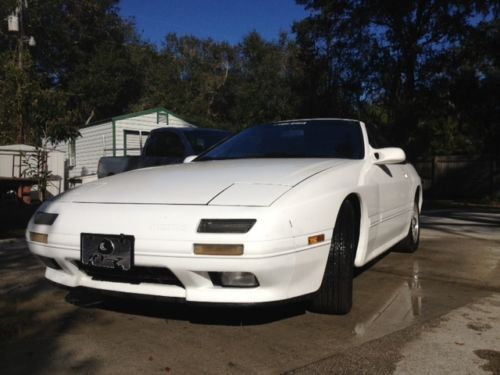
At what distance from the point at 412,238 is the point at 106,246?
12.6 ft

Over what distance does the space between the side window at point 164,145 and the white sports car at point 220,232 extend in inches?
193

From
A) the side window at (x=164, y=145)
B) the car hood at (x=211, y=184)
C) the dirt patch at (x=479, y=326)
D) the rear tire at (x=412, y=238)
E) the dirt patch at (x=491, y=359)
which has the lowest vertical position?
the dirt patch at (x=491, y=359)

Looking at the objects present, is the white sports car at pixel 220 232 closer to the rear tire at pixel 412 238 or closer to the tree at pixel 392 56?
the rear tire at pixel 412 238

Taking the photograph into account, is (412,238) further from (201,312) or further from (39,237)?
(39,237)

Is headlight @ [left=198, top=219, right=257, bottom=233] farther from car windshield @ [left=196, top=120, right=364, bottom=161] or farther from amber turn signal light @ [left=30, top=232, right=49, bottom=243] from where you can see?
car windshield @ [left=196, top=120, right=364, bottom=161]

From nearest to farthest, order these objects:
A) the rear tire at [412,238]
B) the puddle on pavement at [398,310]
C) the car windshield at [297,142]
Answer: the puddle on pavement at [398,310], the car windshield at [297,142], the rear tire at [412,238]

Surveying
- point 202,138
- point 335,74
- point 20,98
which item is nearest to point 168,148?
point 202,138

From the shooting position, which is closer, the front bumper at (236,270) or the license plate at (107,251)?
the front bumper at (236,270)

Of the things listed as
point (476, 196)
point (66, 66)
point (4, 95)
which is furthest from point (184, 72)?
point (4, 95)

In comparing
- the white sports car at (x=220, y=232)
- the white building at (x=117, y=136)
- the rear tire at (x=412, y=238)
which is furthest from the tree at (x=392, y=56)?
the white sports car at (x=220, y=232)

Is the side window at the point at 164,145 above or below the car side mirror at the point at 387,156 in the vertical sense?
above

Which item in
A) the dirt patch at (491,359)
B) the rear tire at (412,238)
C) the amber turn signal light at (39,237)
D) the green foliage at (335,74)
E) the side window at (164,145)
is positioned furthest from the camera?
the green foliage at (335,74)

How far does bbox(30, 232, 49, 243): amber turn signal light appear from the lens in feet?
10.2

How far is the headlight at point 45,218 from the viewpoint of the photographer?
123 inches
